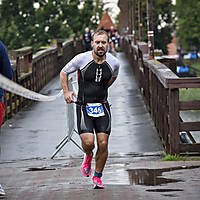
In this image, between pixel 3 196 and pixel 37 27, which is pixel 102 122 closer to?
pixel 3 196

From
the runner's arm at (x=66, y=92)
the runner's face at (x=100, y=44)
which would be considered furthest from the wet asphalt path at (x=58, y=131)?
the runner's face at (x=100, y=44)

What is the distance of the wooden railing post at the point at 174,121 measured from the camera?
9.75 m

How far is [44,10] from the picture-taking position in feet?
216

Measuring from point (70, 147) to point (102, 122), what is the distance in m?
4.16

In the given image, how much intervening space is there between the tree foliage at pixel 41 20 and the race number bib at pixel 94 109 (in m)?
54.7

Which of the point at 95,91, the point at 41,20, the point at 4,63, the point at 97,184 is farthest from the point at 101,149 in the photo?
the point at 41,20

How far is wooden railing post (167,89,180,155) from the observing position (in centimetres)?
975

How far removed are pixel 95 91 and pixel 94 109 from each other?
0.73 feet

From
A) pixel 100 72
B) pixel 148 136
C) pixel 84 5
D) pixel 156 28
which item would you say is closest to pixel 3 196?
pixel 100 72

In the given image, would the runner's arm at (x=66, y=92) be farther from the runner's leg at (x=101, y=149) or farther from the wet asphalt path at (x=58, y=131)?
the wet asphalt path at (x=58, y=131)

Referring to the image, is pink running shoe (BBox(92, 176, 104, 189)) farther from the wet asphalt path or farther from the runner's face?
the wet asphalt path

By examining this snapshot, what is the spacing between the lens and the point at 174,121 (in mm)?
9891

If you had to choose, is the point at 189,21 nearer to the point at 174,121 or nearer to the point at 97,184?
the point at 174,121

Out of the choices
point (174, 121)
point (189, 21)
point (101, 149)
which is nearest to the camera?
point (101, 149)
